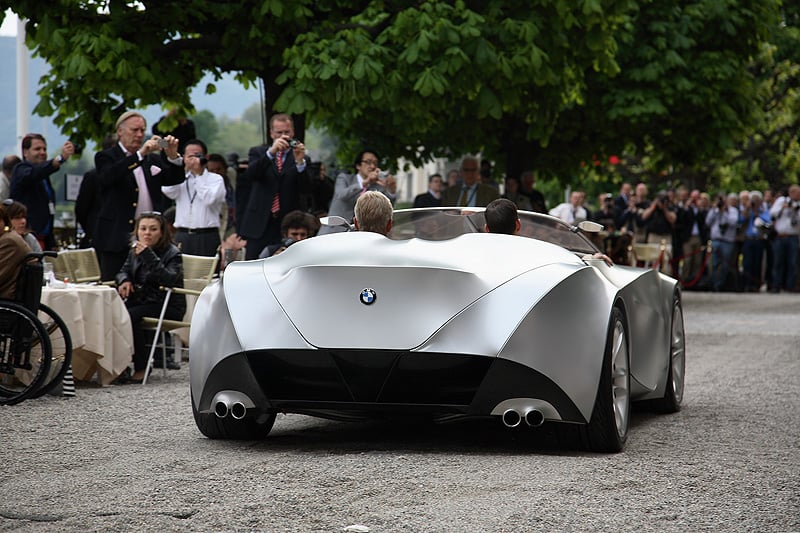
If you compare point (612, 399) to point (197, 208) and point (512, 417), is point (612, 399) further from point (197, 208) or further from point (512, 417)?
point (197, 208)

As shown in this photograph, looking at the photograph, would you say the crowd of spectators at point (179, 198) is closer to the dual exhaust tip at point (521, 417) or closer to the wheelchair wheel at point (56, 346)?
the wheelchair wheel at point (56, 346)

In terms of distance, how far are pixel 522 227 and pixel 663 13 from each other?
1859 centimetres

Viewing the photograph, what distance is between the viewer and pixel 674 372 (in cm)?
987

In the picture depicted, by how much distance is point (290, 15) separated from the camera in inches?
669

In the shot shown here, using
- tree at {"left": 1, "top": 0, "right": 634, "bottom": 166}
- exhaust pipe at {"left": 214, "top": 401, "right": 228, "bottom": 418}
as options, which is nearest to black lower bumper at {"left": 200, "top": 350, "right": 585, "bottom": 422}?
exhaust pipe at {"left": 214, "top": 401, "right": 228, "bottom": 418}

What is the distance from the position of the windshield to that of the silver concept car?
1.19m

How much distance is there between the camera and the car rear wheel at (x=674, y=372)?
970 cm

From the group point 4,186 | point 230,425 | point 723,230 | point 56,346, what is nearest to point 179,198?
point 4,186

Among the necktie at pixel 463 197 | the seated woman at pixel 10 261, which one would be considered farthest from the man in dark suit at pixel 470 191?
the seated woman at pixel 10 261

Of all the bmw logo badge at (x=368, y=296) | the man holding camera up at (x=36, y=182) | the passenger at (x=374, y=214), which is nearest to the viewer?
the bmw logo badge at (x=368, y=296)

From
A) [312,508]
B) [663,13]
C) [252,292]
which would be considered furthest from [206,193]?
[663,13]

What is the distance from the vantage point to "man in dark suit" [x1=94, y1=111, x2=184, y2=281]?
13.3 meters

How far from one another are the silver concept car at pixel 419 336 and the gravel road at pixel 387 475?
0.88 feet

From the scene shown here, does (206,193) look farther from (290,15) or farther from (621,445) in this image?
(621,445)
